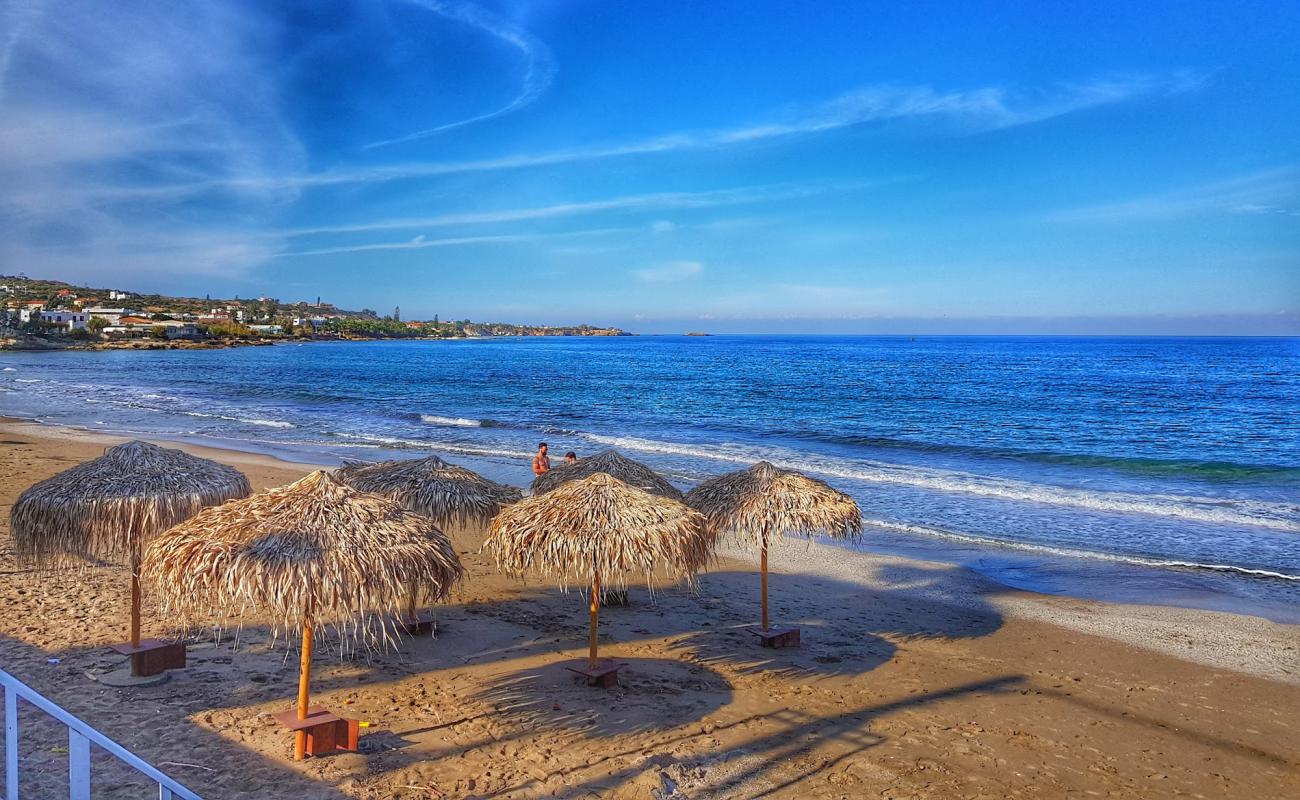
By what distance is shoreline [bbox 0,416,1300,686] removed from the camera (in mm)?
10250

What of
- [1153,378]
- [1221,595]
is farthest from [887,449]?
[1153,378]

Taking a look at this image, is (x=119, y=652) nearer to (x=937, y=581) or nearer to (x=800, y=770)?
(x=800, y=770)

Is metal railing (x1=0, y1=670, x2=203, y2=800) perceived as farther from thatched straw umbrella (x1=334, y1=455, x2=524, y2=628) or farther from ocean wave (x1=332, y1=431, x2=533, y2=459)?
ocean wave (x1=332, y1=431, x2=533, y2=459)

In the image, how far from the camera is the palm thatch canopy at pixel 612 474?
10.3m

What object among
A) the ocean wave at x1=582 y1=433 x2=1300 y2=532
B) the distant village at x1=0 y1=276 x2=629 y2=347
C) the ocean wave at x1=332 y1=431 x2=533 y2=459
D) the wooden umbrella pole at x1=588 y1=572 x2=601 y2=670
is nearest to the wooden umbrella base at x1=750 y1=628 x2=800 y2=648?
the wooden umbrella pole at x1=588 y1=572 x2=601 y2=670

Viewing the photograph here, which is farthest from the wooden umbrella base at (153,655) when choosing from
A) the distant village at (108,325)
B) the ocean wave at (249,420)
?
the distant village at (108,325)

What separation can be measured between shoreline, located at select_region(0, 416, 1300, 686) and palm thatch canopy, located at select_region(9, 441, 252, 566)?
22.0 ft

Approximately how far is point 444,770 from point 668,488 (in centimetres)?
473

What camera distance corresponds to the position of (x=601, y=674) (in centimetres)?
828

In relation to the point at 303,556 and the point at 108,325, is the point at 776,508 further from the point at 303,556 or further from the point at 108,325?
the point at 108,325

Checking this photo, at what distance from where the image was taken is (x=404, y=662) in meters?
8.83

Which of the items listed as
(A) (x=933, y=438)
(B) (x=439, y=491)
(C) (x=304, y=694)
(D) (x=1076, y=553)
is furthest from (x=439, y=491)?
(A) (x=933, y=438)

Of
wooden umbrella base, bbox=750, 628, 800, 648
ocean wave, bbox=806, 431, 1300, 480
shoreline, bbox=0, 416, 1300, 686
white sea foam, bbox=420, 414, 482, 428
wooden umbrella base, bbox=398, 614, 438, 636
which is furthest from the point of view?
white sea foam, bbox=420, 414, 482, 428

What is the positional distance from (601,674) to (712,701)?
46.1 inches
